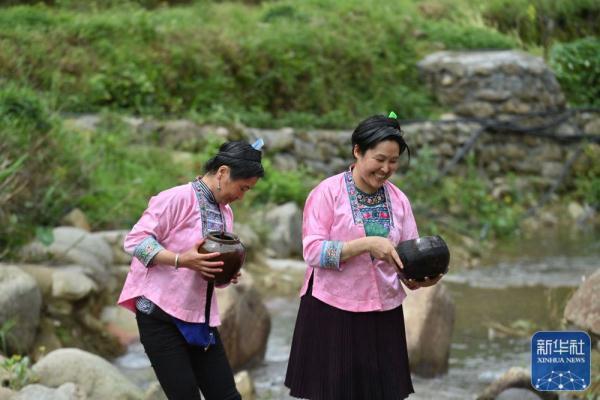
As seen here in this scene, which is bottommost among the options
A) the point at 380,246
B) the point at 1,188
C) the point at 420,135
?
the point at 420,135

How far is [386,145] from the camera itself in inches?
157

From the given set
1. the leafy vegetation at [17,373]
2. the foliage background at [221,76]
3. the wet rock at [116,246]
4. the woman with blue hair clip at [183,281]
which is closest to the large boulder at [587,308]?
the woman with blue hair clip at [183,281]

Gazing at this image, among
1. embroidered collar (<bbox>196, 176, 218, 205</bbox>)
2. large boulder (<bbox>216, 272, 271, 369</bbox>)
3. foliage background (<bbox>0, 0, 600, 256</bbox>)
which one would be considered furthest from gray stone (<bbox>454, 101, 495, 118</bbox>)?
embroidered collar (<bbox>196, 176, 218, 205</bbox>)

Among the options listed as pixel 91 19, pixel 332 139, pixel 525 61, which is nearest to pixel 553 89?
pixel 525 61

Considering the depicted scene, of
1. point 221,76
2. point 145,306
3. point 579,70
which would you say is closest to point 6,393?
point 145,306

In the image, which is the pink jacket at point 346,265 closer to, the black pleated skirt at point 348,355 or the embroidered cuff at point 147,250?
the black pleated skirt at point 348,355

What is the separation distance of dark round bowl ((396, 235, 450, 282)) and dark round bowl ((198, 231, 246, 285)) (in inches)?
23.9

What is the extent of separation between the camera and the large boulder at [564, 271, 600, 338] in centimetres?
548

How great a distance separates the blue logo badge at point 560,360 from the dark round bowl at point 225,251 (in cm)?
117

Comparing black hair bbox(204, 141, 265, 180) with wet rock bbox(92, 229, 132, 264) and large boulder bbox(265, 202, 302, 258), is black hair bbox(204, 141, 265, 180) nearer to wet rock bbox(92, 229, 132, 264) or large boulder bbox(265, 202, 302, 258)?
wet rock bbox(92, 229, 132, 264)

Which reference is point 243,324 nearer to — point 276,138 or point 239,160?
point 239,160

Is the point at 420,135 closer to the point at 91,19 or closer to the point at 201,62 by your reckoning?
the point at 201,62

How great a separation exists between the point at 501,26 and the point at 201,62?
7.27 meters

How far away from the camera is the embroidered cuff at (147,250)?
3.93 meters
